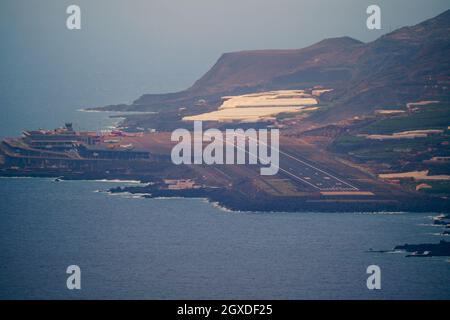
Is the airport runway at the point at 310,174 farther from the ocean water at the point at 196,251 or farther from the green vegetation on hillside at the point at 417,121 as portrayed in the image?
the green vegetation on hillside at the point at 417,121

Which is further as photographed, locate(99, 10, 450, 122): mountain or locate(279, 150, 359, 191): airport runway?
locate(99, 10, 450, 122): mountain

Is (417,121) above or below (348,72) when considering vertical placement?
below

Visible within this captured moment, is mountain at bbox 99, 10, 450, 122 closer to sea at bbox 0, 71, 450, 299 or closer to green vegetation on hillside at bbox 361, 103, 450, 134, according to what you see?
green vegetation on hillside at bbox 361, 103, 450, 134

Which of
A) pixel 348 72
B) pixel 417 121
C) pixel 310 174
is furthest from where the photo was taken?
pixel 348 72

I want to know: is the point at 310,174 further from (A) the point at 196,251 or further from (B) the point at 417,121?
(A) the point at 196,251

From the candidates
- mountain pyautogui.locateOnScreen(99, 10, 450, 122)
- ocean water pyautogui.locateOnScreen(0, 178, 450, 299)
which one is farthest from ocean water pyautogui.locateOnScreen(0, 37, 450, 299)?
mountain pyautogui.locateOnScreen(99, 10, 450, 122)

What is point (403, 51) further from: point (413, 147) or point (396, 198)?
point (396, 198)

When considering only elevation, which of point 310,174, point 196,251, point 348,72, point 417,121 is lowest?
point 196,251

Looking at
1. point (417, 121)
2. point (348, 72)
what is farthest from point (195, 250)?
point (348, 72)
